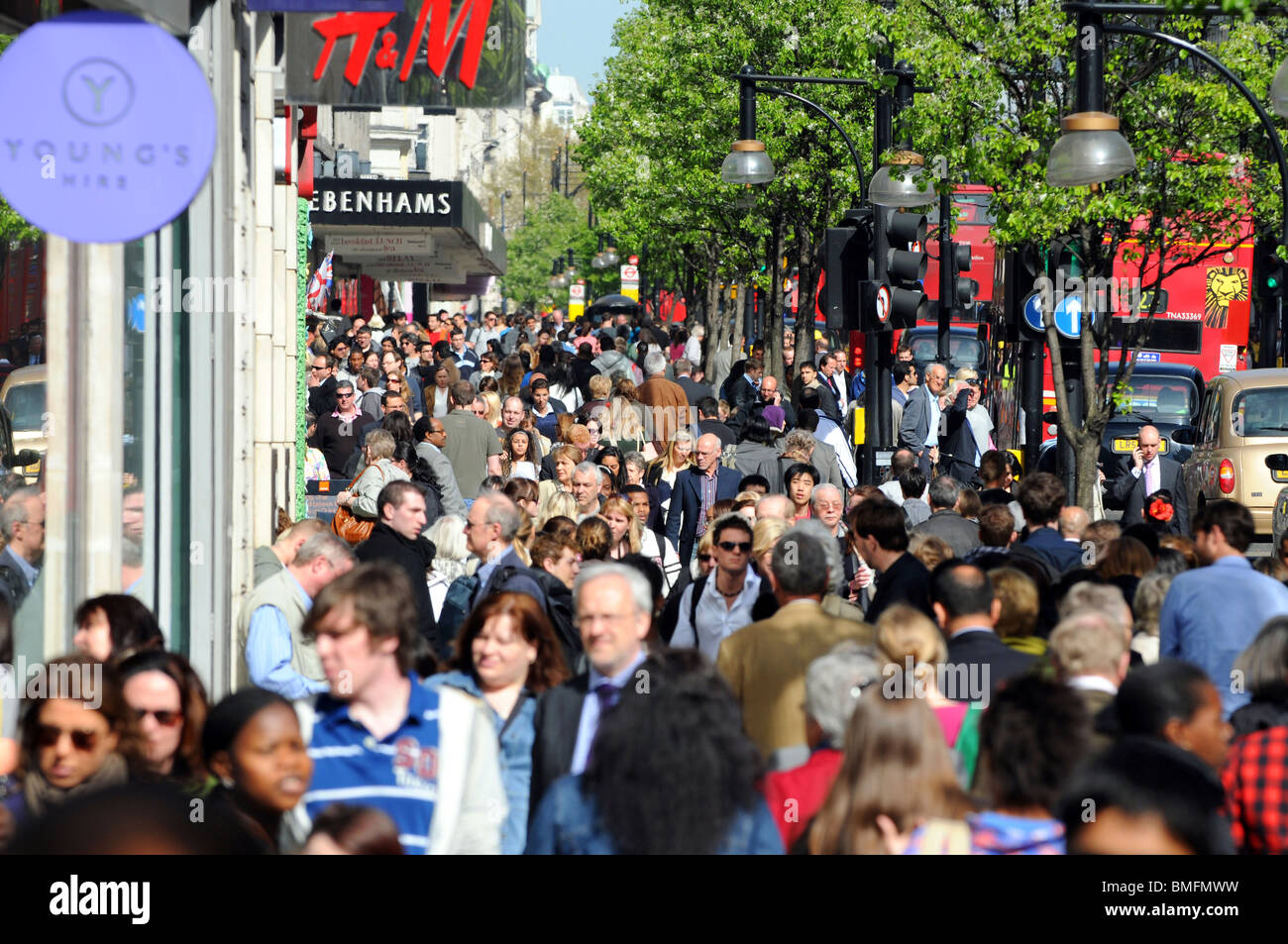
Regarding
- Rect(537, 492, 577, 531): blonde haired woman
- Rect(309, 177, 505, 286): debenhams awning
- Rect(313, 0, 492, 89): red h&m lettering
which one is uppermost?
Rect(309, 177, 505, 286): debenhams awning

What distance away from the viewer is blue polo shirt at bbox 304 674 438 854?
5008mm

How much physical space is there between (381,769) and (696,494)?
8.25 metres

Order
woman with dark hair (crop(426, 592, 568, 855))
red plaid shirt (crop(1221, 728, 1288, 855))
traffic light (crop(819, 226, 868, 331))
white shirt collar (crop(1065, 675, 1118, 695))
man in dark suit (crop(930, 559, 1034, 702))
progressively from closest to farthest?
red plaid shirt (crop(1221, 728, 1288, 855)), woman with dark hair (crop(426, 592, 568, 855)), white shirt collar (crop(1065, 675, 1118, 695)), man in dark suit (crop(930, 559, 1034, 702)), traffic light (crop(819, 226, 868, 331))

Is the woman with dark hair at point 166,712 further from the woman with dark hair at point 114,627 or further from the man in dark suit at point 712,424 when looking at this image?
the man in dark suit at point 712,424

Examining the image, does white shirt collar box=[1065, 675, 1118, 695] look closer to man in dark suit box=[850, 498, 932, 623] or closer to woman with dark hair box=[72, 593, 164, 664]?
man in dark suit box=[850, 498, 932, 623]

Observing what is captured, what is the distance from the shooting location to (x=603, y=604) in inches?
231

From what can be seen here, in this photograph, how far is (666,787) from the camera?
181 inches

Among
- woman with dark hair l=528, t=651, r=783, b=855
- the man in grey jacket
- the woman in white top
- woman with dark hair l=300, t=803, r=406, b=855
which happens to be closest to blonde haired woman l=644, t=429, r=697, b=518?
the man in grey jacket

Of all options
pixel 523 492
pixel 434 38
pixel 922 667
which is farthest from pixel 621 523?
pixel 922 667

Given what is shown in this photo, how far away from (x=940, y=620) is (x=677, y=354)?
37.7 m

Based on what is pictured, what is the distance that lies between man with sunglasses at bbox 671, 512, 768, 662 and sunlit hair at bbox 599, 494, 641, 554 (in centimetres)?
176

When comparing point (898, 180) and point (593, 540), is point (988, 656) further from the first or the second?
point (898, 180)
